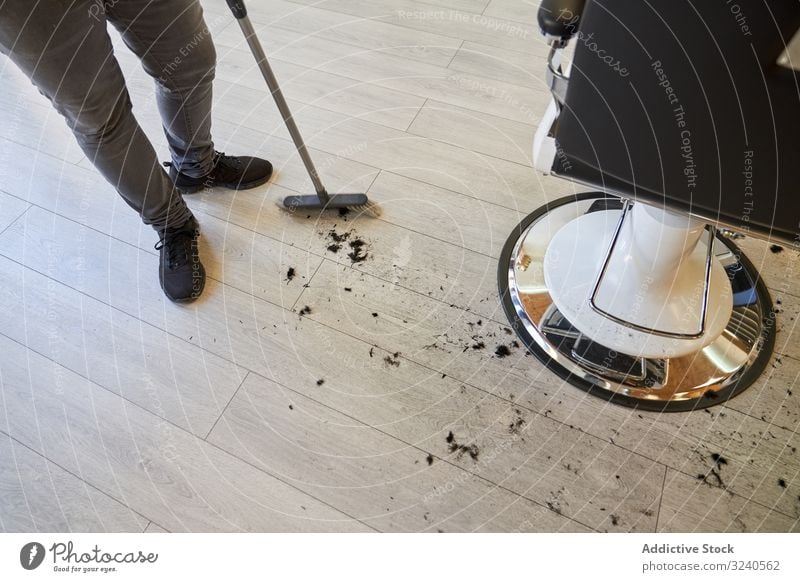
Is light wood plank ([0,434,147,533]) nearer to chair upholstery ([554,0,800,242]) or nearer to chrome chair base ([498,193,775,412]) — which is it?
chrome chair base ([498,193,775,412])

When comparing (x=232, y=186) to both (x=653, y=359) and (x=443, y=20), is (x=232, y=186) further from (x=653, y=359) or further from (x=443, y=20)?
(x=653, y=359)

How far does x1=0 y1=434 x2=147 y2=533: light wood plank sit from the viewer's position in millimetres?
856

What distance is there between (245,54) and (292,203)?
0.63 metres

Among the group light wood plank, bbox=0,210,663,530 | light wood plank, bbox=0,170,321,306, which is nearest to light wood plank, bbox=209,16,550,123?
light wood plank, bbox=0,170,321,306

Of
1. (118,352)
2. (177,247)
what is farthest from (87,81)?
(118,352)

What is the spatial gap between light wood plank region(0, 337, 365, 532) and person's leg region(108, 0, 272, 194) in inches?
20.1

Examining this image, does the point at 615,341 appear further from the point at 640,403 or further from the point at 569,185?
the point at 569,185

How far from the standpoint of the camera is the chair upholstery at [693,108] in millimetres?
458

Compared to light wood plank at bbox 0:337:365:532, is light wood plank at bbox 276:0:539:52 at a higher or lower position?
higher

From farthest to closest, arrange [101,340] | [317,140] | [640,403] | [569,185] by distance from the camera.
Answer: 1. [317,140]
2. [569,185]
3. [101,340]
4. [640,403]

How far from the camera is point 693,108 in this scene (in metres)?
0.52

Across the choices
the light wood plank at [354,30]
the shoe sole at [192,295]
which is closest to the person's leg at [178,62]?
the shoe sole at [192,295]

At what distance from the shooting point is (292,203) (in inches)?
45.4
